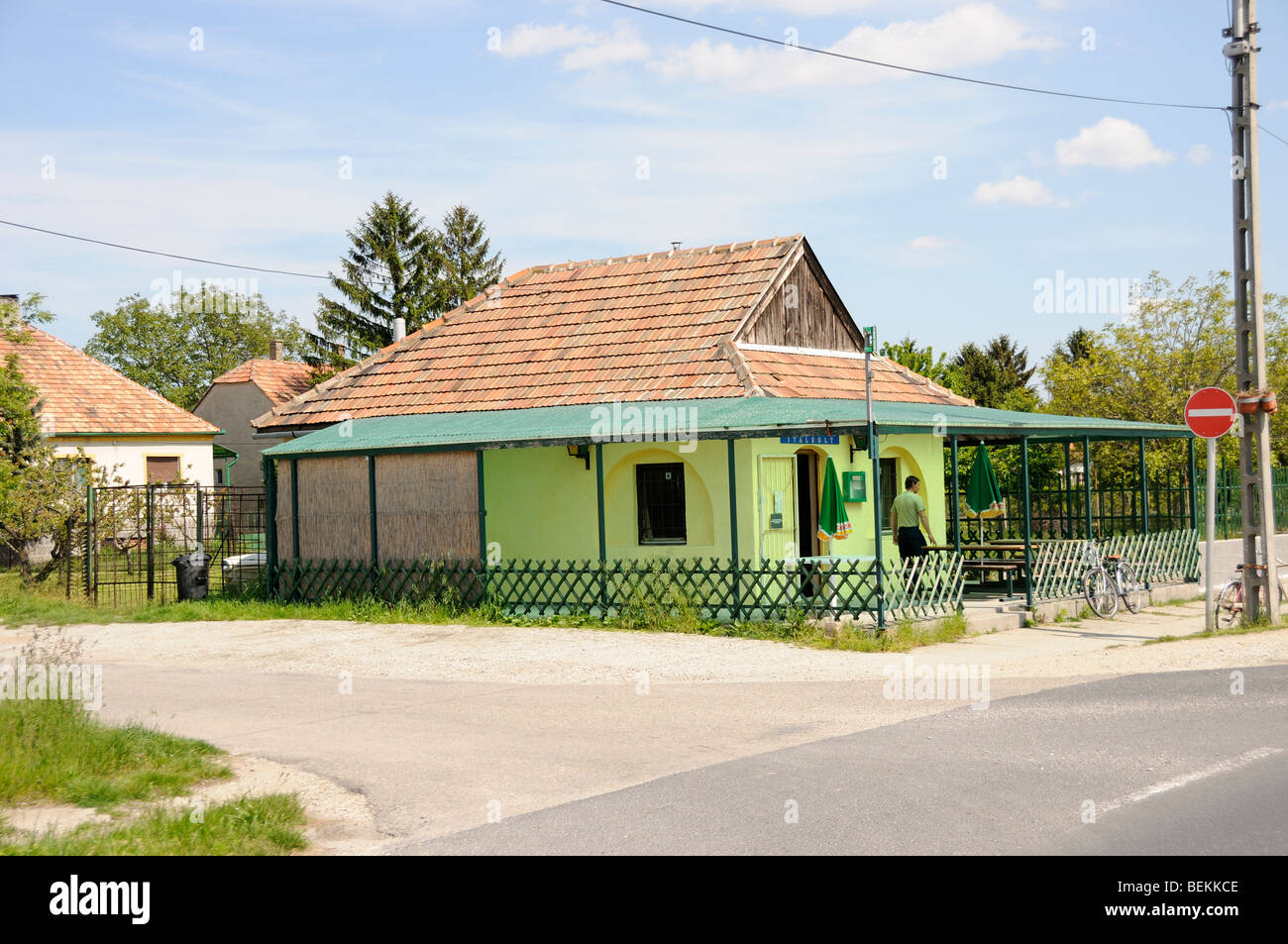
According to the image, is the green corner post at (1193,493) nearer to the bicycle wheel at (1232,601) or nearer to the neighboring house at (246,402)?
the bicycle wheel at (1232,601)

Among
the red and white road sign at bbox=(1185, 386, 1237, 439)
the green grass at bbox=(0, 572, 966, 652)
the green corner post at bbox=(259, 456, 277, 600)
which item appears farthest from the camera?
the green corner post at bbox=(259, 456, 277, 600)

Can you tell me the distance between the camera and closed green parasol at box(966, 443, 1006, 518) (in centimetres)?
2105

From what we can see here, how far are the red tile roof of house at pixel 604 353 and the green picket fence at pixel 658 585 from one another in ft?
11.4

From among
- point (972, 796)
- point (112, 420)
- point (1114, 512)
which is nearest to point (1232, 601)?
point (1114, 512)

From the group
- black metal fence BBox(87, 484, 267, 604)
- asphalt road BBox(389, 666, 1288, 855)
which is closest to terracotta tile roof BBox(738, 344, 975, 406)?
black metal fence BBox(87, 484, 267, 604)

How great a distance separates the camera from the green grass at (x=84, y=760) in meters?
7.85

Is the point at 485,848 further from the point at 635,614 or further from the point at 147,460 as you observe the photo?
the point at 147,460

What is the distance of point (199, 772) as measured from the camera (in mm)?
8523

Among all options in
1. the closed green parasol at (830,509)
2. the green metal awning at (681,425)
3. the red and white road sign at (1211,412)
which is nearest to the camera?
the red and white road sign at (1211,412)

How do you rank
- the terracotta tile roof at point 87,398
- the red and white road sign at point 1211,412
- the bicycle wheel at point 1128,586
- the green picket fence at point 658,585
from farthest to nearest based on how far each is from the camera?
1. the terracotta tile roof at point 87,398
2. the bicycle wheel at point 1128,586
3. the green picket fence at point 658,585
4. the red and white road sign at point 1211,412

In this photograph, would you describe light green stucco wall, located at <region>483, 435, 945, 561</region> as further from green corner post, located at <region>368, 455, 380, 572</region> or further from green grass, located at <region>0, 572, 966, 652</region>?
green corner post, located at <region>368, 455, 380, 572</region>

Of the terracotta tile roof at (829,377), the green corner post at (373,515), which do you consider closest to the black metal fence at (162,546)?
the green corner post at (373,515)

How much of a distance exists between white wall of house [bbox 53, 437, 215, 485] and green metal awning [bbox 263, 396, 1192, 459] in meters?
16.4

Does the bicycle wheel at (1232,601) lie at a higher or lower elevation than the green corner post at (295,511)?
lower
